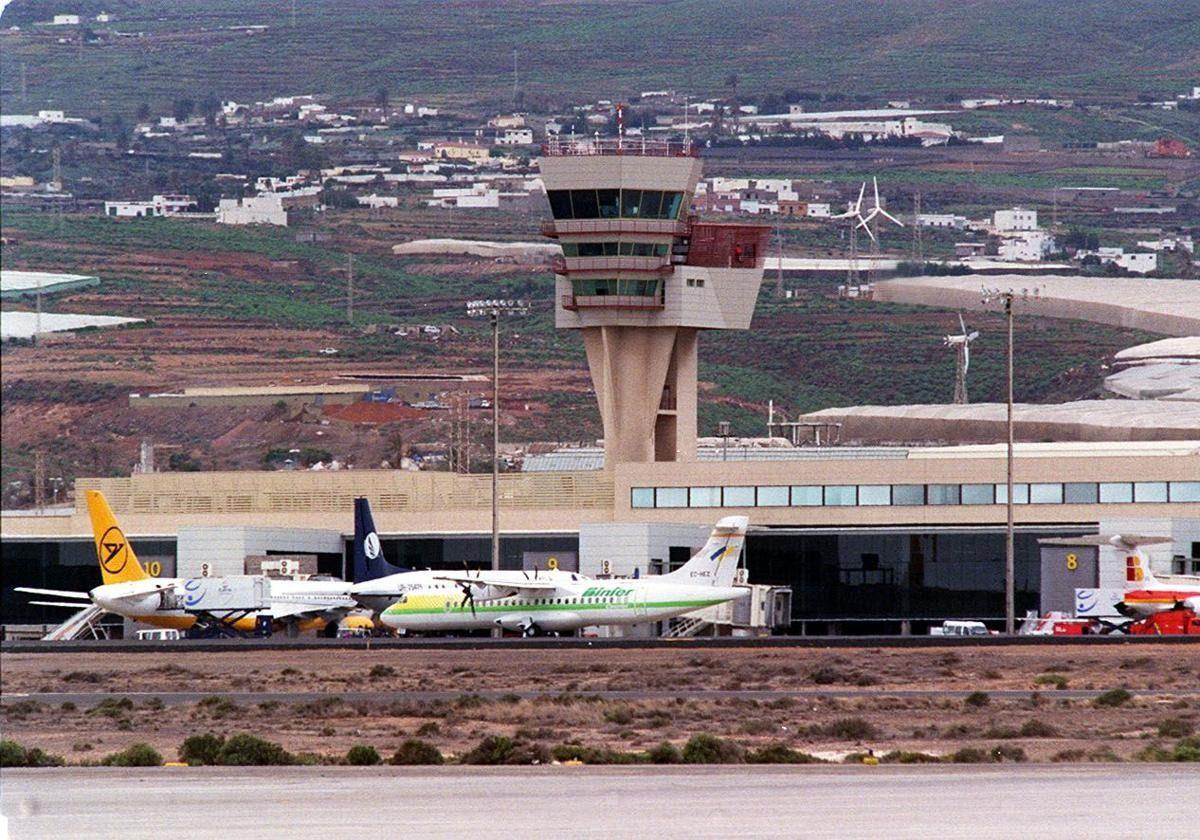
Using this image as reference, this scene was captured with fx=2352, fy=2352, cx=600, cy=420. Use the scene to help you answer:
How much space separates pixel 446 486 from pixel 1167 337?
285 ft

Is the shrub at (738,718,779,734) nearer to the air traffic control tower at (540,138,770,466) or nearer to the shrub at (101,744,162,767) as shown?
the shrub at (101,744,162,767)

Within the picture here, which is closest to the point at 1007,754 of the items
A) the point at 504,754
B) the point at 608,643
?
the point at 504,754

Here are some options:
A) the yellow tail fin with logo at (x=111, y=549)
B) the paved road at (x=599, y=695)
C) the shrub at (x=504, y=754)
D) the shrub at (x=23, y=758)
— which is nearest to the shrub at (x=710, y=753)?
the shrub at (x=504, y=754)

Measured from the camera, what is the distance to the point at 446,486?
122m

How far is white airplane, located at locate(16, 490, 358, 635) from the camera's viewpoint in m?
99.9

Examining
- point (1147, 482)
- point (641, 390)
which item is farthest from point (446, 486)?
point (1147, 482)

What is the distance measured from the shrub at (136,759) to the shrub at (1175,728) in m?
20.8

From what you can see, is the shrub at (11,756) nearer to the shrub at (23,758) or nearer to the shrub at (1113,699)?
the shrub at (23,758)

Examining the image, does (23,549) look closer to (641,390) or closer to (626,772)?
(641,390)

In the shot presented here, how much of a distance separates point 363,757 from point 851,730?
39.4 feet

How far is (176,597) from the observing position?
99.7 meters

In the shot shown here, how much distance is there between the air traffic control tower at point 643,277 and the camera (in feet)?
385

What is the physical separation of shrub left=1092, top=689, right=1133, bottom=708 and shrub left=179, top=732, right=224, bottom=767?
2387 cm

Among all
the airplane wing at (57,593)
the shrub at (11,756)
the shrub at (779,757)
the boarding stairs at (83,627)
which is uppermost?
the airplane wing at (57,593)
